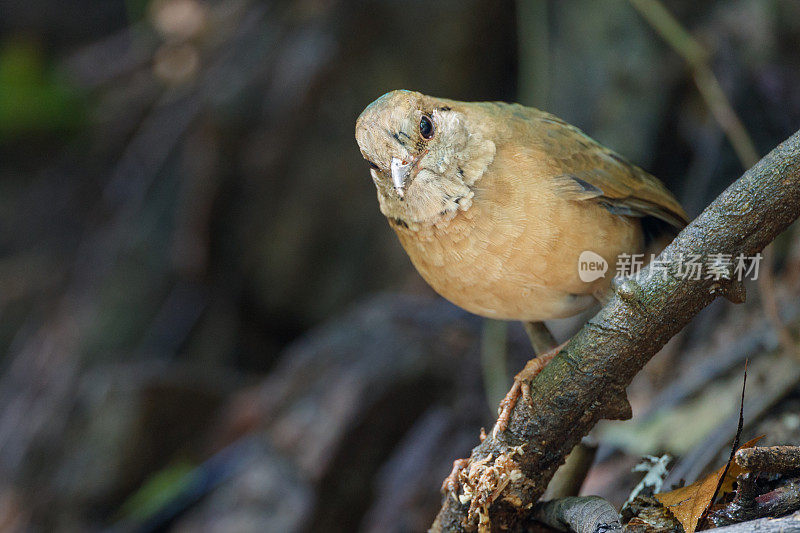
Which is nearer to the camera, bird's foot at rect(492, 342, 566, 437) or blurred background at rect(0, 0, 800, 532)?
bird's foot at rect(492, 342, 566, 437)

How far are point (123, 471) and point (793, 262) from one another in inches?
150

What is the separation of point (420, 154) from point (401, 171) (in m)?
0.09

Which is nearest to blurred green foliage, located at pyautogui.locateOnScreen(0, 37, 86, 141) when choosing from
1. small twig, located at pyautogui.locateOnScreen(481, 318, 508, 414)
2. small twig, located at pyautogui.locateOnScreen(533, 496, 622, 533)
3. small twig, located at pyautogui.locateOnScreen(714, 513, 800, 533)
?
→ small twig, located at pyautogui.locateOnScreen(481, 318, 508, 414)

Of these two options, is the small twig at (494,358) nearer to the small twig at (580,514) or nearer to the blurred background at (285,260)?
the blurred background at (285,260)

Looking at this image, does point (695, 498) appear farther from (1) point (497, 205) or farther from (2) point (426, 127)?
(2) point (426, 127)

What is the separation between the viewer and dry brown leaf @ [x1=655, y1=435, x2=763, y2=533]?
1.61 meters

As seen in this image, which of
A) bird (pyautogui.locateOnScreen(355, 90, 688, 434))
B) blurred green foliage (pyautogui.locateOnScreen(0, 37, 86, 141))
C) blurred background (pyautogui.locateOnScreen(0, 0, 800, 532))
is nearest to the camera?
bird (pyautogui.locateOnScreen(355, 90, 688, 434))

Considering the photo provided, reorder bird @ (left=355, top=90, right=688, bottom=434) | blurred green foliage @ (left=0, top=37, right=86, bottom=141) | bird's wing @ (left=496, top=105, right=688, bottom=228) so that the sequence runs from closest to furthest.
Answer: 1. bird @ (left=355, top=90, right=688, bottom=434)
2. bird's wing @ (left=496, top=105, right=688, bottom=228)
3. blurred green foliage @ (left=0, top=37, right=86, bottom=141)

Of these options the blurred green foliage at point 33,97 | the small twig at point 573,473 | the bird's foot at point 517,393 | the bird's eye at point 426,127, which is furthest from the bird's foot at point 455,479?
the blurred green foliage at point 33,97

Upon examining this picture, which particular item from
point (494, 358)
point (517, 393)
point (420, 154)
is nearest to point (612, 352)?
point (517, 393)

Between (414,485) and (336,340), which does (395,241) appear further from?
(414,485)

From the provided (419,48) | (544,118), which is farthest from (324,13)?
(544,118)

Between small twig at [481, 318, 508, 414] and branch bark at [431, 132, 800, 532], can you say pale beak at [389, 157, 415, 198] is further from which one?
small twig at [481, 318, 508, 414]

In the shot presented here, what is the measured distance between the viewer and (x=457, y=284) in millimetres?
2092
